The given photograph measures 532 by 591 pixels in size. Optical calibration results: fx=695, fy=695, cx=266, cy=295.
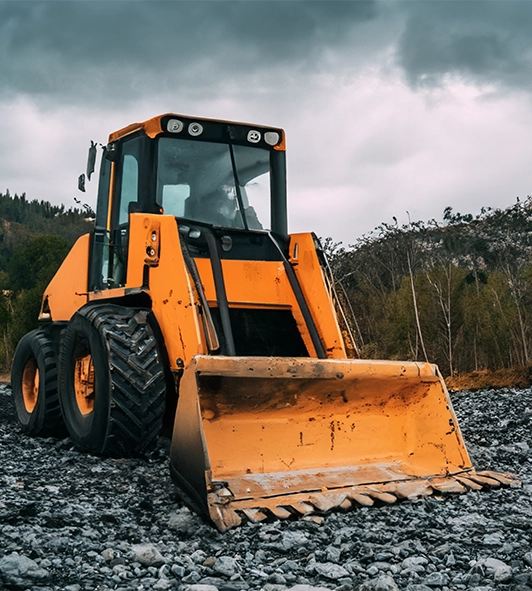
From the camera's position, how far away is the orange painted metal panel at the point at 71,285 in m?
6.08

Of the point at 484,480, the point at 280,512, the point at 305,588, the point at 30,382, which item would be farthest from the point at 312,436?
the point at 30,382

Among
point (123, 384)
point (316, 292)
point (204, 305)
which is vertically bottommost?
point (123, 384)

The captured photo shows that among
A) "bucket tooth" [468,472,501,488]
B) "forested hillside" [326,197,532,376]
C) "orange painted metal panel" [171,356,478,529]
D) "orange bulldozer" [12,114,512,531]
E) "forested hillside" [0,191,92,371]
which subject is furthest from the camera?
"forested hillside" [0,191,92,371]

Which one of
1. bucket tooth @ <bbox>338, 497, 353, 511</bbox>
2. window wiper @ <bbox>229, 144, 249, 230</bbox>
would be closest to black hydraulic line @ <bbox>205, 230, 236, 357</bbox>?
window wiper @ <bbox>229, 144, 249, 230</bbox>

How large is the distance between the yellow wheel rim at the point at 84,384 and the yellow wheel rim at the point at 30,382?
1.67 metres

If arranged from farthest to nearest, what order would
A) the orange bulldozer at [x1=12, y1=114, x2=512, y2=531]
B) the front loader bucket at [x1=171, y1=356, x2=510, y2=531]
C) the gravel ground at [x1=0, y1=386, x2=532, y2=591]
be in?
the orange bulldozer at [x1=12, y1=114, x2=512, y2=531]
the front loader bucket at [x1=171, y1=356, x2=510, y2=531]
the gravel ground at [x1=0, y1=386, x2=532, y2=591]

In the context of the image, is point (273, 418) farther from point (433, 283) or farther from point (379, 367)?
point (433, 283)

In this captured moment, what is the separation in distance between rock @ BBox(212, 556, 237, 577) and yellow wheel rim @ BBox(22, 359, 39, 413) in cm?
444

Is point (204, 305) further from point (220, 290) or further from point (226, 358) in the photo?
point (226, 358)

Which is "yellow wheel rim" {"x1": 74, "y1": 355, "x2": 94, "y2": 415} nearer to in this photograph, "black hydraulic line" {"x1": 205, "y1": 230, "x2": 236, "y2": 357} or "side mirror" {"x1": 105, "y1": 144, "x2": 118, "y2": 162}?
"black hydraulic line" {"x1": 205, "y1": 230, "x2": 236, "y2": 357}

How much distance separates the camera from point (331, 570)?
2678 millimetres

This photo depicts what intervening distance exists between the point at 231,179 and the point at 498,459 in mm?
2921

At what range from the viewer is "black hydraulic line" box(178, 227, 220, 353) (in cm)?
431

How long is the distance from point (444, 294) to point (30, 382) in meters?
7.69
